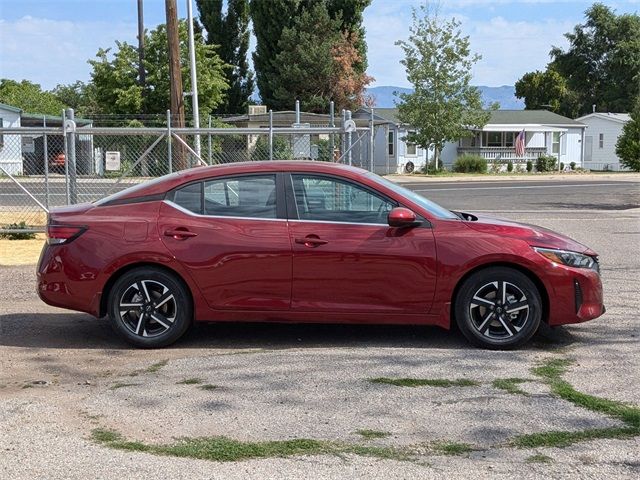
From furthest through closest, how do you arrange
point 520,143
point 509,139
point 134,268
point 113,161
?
point 509,139 → point 520,143 → point 113,161 → point 134,268

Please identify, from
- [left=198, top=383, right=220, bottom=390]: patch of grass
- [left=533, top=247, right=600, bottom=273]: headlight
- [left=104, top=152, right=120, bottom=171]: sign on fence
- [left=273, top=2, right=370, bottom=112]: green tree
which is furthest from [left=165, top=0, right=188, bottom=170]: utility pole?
[left=273, top=2, right=370, bottom=112]: green tree

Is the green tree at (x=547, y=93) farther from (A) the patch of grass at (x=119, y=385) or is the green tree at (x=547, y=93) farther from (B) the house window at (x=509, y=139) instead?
(A) the patch of grass at (x=119, y=385)

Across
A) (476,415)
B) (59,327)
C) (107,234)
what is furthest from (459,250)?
(59,327)

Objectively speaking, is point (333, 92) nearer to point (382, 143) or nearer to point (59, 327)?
point (382, 143)

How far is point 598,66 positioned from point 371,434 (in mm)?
80201

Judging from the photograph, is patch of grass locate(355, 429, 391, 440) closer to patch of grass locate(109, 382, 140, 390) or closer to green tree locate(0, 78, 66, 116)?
patch of grass locate(109, 382, 140, 390)

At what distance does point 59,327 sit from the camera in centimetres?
768

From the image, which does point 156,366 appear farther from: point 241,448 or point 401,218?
point 401,218

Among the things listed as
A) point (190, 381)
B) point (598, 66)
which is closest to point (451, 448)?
point (190, 381)

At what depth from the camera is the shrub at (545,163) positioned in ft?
167

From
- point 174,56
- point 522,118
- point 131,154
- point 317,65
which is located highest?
point 317,65

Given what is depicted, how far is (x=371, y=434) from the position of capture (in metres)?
4.62

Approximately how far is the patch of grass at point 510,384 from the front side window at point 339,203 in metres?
1.72

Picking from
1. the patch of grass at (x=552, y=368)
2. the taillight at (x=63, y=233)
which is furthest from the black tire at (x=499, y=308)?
the taillight at (x=63, y=233)
